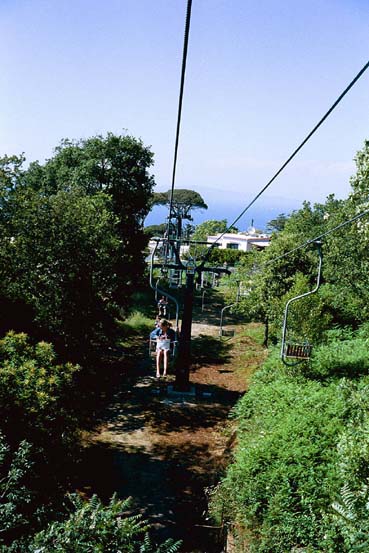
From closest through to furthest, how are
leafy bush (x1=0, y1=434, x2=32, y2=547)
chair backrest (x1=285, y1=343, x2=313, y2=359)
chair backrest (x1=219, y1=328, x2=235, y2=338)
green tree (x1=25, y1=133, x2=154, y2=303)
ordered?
leafy bush (x1=0, y1=434, x2=32, y2=547)
chair backrest (x1=285, y1=343, x2=313, y2=359)
chair backrest (x1=219, y1=328, x2=235, y2=338)
green tree (x1=25, y1=133, x2=154, y2=303)

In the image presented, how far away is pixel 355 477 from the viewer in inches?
220

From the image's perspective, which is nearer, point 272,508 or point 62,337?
point 272,508

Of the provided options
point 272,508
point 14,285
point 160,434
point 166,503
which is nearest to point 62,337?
point 14,285

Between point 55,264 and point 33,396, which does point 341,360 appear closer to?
point 55,264

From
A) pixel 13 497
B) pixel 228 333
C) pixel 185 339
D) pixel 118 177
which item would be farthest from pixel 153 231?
pixel 13 497

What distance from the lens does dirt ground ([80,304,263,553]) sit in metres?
7.72

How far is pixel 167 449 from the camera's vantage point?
1012 cm

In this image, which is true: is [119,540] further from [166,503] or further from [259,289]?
[259,289]

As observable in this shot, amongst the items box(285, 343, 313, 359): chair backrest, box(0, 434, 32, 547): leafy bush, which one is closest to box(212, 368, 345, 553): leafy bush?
box(285, 343, 313, 359): chair backrest

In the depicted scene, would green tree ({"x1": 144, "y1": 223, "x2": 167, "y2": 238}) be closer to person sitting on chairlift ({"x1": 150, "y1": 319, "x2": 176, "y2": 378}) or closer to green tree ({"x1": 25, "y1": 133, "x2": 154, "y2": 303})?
green tree ({"x1": 25, "y1": 133, "x2": 154, "y2": 303})

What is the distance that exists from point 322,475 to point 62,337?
6.85 meters

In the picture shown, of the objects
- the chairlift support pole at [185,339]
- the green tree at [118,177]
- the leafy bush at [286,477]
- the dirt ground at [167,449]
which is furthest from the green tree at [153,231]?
the leafy bush at [286,477]

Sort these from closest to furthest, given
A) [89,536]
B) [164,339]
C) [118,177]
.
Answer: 1. [89,536]
2. [164,339]
3. [118,177]

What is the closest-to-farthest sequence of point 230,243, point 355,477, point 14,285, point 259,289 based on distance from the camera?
point 355,477 < point 14,285 < point 259,289 < point 230,243
